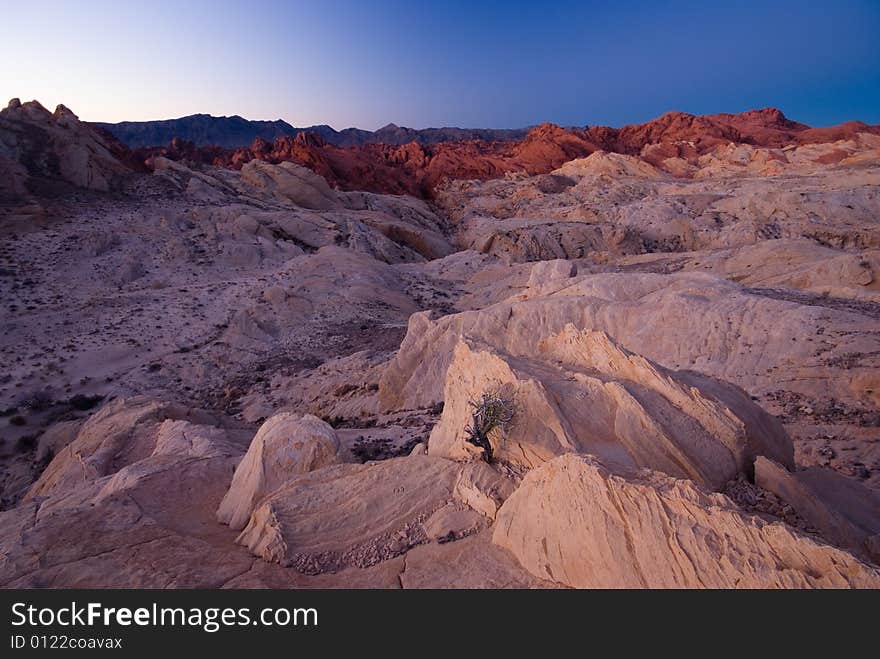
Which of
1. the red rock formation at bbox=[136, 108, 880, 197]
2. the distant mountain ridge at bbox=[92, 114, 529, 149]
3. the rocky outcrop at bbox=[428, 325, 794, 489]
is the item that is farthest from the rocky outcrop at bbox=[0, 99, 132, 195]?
the distant mountain ridge at bbox=[92, 114, 529, 149]

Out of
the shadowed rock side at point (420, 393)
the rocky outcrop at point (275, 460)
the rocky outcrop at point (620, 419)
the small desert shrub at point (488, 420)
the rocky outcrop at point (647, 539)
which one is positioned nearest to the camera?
the rocky outcrop at point (647, 539)

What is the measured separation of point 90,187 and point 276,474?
3753 centimetres

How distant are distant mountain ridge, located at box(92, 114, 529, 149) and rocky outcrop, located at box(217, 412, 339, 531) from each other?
141 metres

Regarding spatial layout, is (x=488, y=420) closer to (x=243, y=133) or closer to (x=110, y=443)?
(x=110, y=443)

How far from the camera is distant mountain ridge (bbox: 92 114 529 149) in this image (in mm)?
145125

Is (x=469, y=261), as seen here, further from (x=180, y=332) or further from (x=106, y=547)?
(x=106, y=547)

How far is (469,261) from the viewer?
33.6 m

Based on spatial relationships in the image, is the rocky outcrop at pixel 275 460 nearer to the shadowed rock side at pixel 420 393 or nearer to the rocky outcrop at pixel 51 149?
the shadowed rock side at pixel 420 393

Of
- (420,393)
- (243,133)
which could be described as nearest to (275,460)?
(420,393)

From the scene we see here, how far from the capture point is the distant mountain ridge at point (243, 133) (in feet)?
476

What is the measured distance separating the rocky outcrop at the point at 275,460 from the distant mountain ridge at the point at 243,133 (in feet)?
464

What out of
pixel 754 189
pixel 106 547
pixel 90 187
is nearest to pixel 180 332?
pixel 106 547

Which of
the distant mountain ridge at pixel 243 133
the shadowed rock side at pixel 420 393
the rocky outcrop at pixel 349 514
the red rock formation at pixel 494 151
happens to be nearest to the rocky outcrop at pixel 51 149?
the shadowed rock side at pixel 420 393

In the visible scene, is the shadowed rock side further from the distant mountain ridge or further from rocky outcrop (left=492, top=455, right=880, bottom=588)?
the distant mountain ridge
